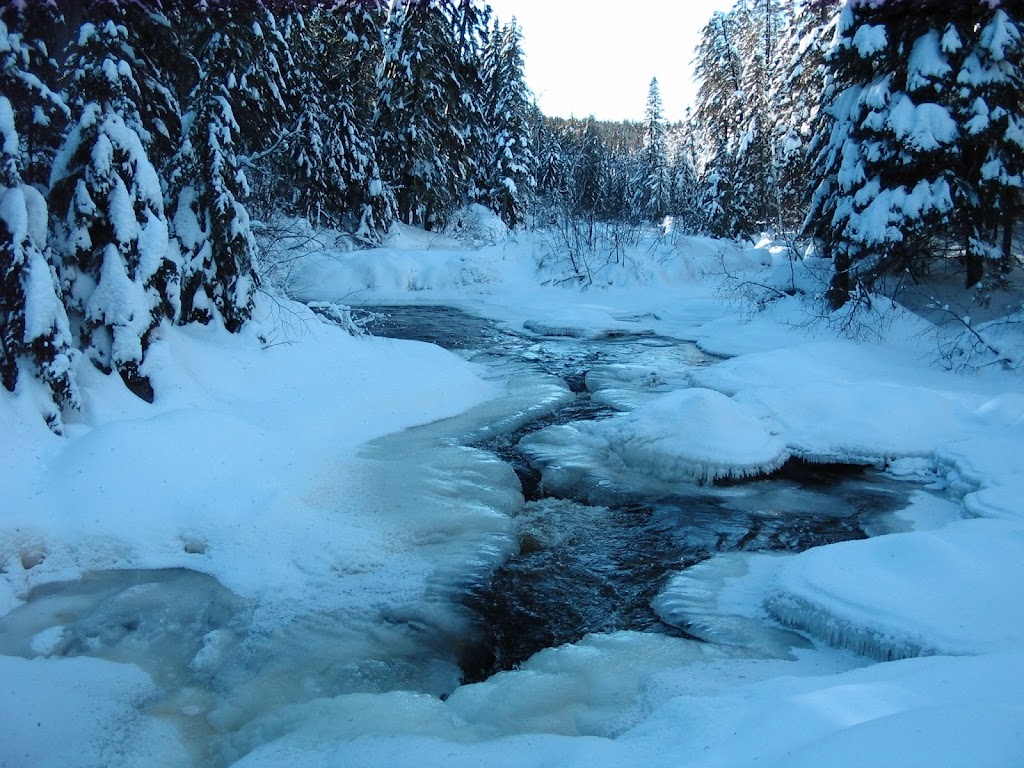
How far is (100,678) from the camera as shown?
131 inches

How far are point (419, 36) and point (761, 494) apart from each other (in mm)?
20160

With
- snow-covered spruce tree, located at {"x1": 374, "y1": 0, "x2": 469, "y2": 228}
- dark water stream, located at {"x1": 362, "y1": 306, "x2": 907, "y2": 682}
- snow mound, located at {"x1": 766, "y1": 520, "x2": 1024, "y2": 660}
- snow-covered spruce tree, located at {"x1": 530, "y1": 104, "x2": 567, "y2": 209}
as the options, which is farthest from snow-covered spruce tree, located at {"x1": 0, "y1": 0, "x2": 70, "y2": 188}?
snow-covered spruce tree, located at {"x1": 530, "y1": 104, "x2": 567, "y2": 209}

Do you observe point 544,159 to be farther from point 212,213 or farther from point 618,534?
point 618,534

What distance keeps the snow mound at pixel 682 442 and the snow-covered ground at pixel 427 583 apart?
30 millimetres

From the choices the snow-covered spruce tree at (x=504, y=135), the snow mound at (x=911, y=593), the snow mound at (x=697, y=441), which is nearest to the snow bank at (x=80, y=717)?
the snow mound at (x=911, y=593)

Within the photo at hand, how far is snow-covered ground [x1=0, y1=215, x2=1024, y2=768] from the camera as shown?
285 centimetres

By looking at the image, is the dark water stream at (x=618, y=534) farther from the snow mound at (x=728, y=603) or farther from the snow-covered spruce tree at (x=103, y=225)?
the snow-covered spruce tree at (x=103, y=225)

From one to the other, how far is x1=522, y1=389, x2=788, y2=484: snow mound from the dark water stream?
0.62 ft

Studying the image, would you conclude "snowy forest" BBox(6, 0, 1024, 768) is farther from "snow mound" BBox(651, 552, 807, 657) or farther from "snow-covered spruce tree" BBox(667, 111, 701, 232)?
"snow-covered spruce tree" BBox(667, 111, 701, 232)

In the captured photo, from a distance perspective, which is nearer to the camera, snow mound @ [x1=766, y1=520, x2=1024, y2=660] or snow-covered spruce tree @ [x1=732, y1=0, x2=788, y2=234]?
snow mound @ [x1=766, y1=520, x2=1024, y2=660]

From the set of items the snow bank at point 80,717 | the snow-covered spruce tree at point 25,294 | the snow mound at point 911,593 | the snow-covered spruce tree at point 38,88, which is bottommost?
the snow bank at point 80,717

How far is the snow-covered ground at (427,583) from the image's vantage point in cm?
285

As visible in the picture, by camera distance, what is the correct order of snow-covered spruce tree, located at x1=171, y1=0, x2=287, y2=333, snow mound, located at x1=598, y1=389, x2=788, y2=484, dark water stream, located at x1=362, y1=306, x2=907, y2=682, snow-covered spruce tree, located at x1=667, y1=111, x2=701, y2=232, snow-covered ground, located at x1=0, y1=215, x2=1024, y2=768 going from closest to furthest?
snow-covered ground, located at x1=0, y1=215, x2=1024, y2=768, dark water stream, located at x1=362, y1=306, x2=907, y2=682, snow mound, located at x1=598, y1=389, x2=788, y2=484, snow-covered spruce tree, located at x1=171, y1=0, x2=287, y2=333, snow-covered spruce tree, located at x1=667, y1=111, x2=701, y2=232

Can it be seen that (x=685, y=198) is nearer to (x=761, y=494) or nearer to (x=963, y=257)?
(x=963, y=257)
